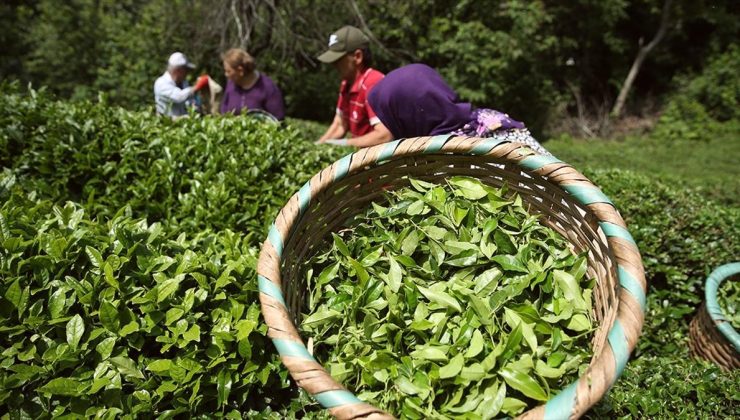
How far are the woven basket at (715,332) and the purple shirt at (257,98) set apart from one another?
3984 millimetres

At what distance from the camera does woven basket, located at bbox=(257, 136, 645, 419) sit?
1.14 meters

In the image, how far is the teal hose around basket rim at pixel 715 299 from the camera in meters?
2.30

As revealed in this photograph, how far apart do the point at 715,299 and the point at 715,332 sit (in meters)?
0.19

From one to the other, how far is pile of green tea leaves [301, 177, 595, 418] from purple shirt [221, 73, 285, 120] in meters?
3.29

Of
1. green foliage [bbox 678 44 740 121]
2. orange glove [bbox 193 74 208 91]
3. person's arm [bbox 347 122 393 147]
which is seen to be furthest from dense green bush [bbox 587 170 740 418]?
green foliage [bbox 678 44 740 121]

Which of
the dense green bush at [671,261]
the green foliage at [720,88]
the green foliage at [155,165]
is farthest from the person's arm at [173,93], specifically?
the green foliage at [720,88]

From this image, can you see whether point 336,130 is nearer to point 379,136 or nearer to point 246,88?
point 246,88

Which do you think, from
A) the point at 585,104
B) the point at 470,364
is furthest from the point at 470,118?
the point at 585,104

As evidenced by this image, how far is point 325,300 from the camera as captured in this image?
1731mm

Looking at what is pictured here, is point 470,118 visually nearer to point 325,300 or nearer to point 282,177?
point 282,177

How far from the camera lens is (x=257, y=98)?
4859mm

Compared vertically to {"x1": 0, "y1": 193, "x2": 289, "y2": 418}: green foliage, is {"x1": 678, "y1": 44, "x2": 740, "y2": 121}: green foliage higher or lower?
lower

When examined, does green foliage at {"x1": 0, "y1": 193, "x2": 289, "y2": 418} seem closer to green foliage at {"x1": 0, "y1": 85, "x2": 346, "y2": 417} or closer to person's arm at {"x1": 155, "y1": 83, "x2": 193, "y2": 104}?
green foliage at {"x1": 0, "y1": 85, "x2": 346, "y2": 417}

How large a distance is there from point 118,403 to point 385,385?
848mm
